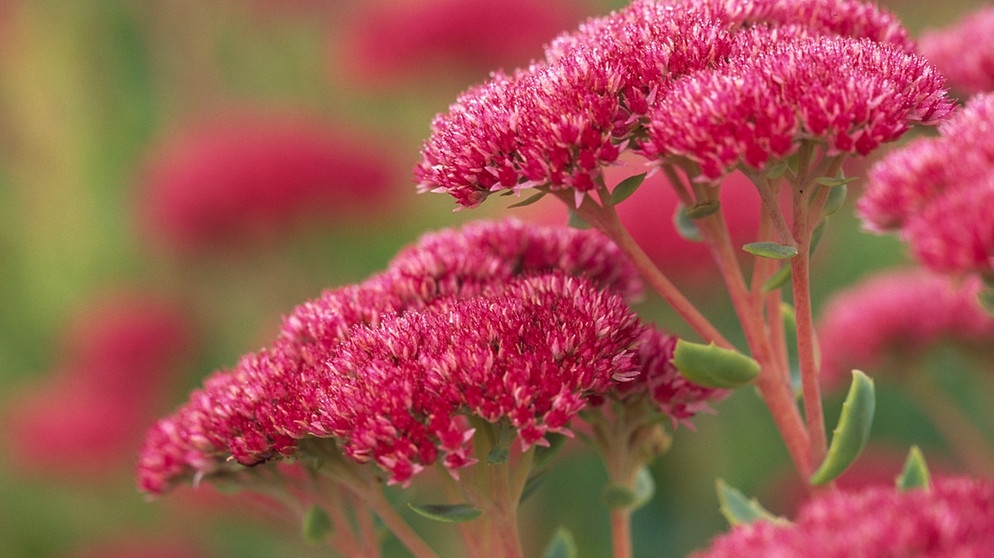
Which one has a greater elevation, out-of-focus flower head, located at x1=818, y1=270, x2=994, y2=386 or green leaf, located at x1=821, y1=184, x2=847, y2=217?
out-of-focus flower head, located at x1=818, y1=270, x2=994, y2=386

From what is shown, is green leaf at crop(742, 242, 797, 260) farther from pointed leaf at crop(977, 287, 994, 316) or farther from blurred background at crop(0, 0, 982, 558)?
blurred background at crop(0, 0, 982, 558)

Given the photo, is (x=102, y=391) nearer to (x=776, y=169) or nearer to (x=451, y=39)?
(x=451, y=39)

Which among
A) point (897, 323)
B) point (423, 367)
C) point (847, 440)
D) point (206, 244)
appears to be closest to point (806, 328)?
point (847, 440)

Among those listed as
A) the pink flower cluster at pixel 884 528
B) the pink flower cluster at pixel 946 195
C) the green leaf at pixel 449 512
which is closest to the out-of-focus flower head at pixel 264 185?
the green leaf at pixel 449 512

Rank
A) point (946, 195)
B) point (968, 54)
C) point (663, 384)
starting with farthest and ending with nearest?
1. point (968, 54)
2. point (663, 384)
3. point (946, 195)

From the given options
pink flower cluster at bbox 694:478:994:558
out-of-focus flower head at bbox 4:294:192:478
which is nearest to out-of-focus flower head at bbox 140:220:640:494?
pink flower cluster at bbox 694:478:994:558

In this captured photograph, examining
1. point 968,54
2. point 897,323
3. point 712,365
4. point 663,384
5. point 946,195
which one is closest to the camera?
point 946,195

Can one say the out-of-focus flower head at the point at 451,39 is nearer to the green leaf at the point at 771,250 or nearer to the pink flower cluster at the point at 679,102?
the pink flower cluster at the point at 679,102

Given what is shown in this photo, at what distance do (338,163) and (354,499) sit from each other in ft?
4.89

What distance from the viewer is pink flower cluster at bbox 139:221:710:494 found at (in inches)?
36.7

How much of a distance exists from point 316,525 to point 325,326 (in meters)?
0.20

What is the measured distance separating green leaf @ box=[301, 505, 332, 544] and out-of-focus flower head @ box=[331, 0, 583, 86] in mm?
1655

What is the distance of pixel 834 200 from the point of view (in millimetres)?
1044

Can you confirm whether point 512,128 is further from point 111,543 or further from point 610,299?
point 111,543
